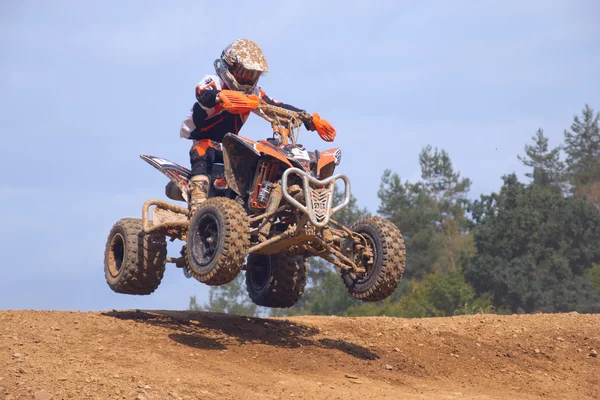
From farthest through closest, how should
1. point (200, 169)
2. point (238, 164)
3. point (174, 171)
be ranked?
point (174, 171) → point (200, 169) → point (238, 164)

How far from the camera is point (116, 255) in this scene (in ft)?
40.8

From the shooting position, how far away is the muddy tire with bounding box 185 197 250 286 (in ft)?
32.0

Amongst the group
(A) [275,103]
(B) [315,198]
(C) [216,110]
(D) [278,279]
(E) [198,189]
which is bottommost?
(D) [278,279]

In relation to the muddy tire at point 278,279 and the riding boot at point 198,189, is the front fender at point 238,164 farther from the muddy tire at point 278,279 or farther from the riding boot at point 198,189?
the muddy tire at point 278,279

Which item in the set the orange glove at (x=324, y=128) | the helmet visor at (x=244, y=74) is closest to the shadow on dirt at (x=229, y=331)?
the orange glove at (x=324, y=128)

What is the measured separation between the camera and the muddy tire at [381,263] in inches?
410

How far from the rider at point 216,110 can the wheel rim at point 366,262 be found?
1.72 meters

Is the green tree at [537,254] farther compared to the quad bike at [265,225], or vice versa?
the green tree at [537,254]

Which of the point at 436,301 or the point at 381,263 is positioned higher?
the point at 436,301

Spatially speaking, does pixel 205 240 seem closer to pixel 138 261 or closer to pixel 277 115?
pixel 138 261

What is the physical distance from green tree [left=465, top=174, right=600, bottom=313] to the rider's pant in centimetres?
3066

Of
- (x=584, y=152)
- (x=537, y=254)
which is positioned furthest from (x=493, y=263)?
(x=584, y=152)

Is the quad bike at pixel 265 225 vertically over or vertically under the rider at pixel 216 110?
under

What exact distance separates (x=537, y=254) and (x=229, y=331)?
112 feet
